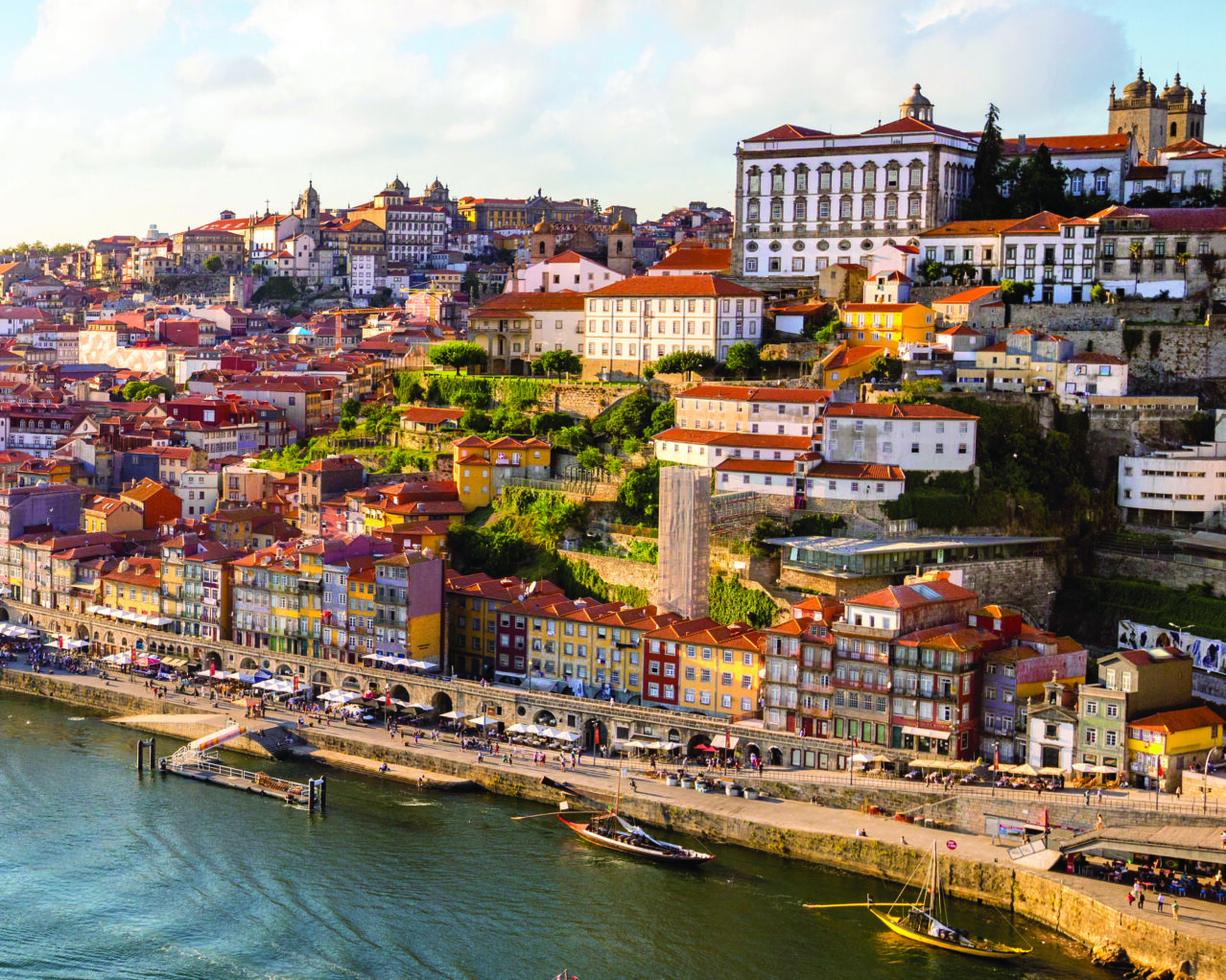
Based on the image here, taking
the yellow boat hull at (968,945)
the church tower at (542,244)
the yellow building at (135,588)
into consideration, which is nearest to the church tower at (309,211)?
the church tower at (542,244)

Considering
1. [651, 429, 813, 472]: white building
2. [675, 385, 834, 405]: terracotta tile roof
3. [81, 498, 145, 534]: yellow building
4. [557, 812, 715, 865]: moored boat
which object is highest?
[675, 385, 834, 405]: terracotta tile roof

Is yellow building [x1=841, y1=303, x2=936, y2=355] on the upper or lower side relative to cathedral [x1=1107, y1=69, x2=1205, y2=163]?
lower

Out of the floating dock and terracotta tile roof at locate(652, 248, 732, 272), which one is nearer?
Result: the floating dock

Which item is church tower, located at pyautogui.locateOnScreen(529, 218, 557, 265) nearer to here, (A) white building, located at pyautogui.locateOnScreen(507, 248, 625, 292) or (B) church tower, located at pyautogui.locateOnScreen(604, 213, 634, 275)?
(B) church tower, located at pyautogui.locateOnScreen(604, 213, 634, 275)

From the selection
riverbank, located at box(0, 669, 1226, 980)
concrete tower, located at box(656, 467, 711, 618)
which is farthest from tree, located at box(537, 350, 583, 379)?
riverbank, located at box(0, 669, 1226, 980)

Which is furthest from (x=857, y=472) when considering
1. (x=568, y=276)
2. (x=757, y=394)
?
(x=568, y=276)

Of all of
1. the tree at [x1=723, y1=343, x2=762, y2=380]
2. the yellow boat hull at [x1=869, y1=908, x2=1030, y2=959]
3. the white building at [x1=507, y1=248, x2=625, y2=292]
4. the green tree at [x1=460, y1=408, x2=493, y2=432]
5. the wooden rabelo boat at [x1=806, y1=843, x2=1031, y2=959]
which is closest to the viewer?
the yellow boat hull at [x1=869, y1=908, x2=1030, y2=959]

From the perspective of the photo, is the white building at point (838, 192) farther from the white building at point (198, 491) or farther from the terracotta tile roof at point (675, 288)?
the white building at point (198, 491)
